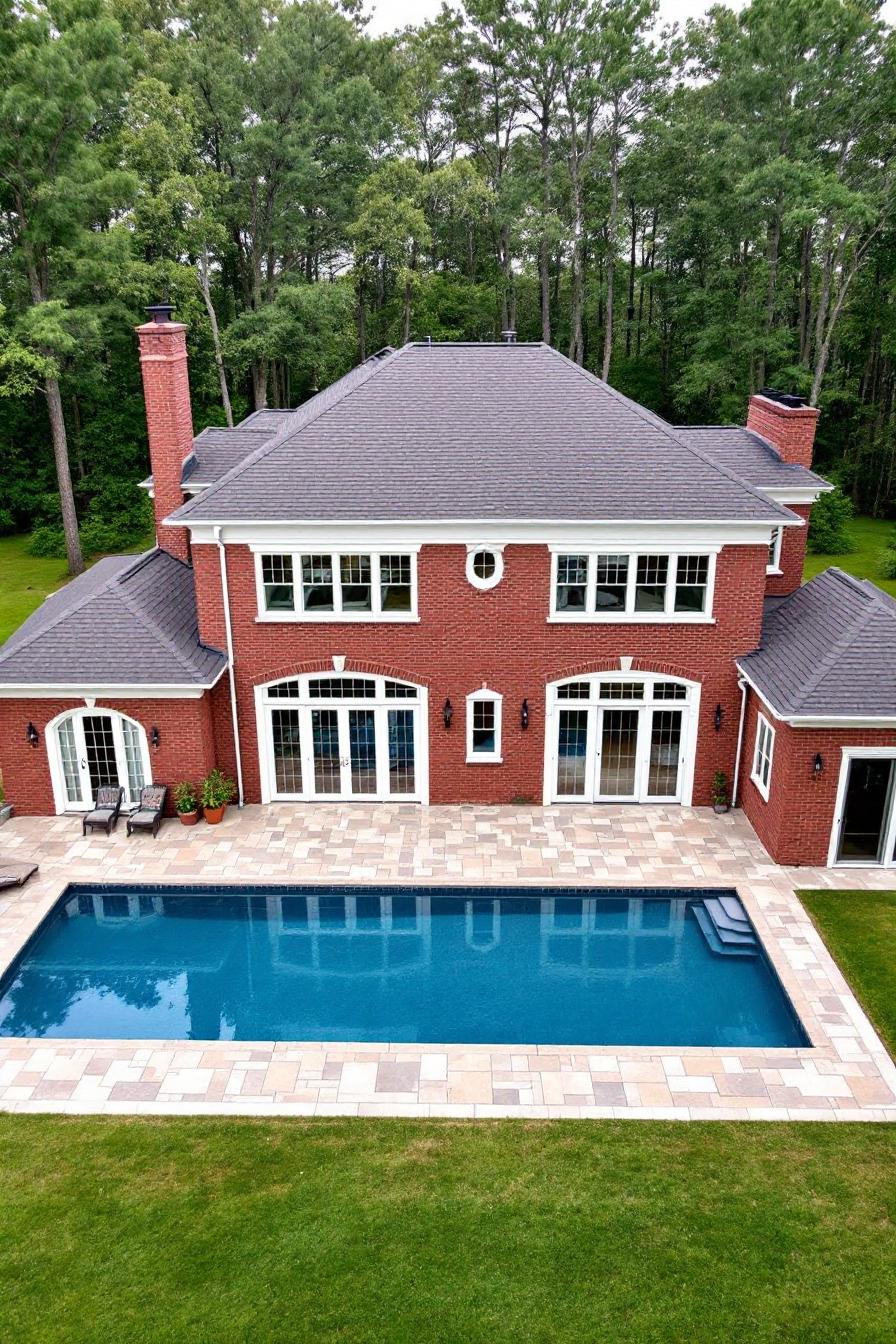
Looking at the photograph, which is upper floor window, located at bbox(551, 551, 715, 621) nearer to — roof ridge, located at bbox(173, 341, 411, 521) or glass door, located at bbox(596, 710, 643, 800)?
glass door, located at bbox(596, 710, 643, 800)

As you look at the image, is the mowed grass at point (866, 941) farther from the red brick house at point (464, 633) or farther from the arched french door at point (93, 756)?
the arched french door at point (93, 756)

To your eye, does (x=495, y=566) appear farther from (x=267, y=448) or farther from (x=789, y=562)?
(x=789, y=562)

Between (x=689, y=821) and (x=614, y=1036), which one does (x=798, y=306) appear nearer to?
(x=689, y=821)


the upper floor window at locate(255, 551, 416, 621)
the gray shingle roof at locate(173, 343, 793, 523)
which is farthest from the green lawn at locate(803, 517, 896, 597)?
the upper floor window at locate(255, 551, 416, 621)

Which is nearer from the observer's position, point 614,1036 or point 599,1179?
point 599,1179

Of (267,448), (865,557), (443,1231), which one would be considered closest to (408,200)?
(865,557)

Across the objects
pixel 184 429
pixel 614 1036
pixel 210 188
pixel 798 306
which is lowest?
pixel 614 1036

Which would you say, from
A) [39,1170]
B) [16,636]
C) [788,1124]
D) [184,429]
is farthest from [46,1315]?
[184,429]
